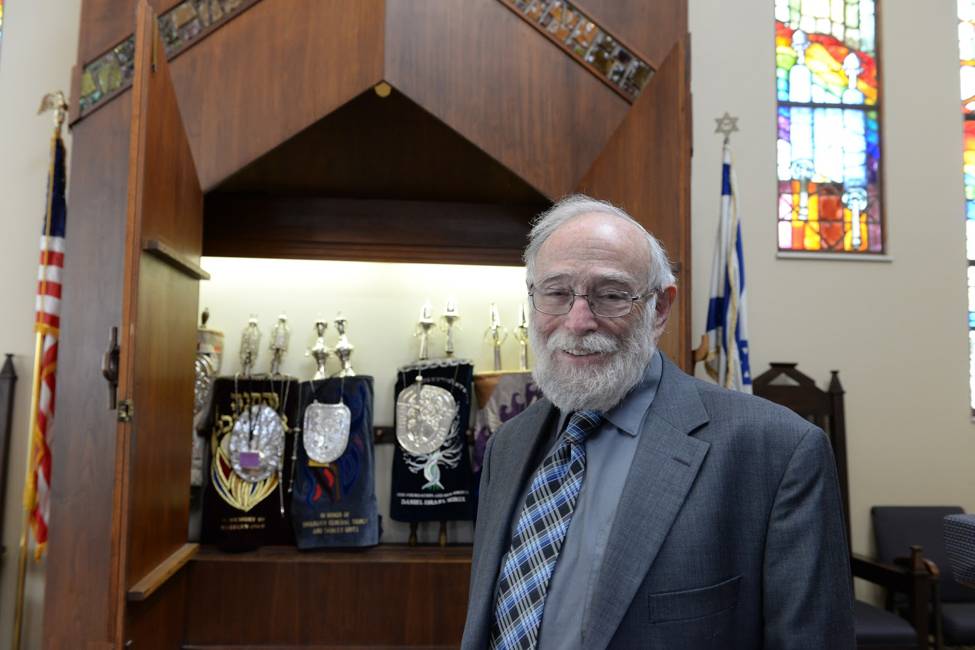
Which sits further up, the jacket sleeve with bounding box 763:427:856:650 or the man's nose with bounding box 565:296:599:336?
the man's nose with bounding box 565:296:599:336

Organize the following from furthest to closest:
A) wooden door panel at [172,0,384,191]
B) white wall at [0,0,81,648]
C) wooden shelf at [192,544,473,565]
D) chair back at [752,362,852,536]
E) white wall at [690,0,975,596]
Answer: white wall at [690,0,975,596] → chair back at [752,362,852,536] → white wall at [0,0,81,648] → wooden shelf at [192,544,473,565] → wooden door panel at [172,0,384,191]

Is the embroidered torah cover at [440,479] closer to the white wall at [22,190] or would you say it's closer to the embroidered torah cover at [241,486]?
the embroidered torah cover at [241,486]

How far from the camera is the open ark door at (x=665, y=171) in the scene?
8.98 ft

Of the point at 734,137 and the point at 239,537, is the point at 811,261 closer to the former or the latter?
the point at 734,137

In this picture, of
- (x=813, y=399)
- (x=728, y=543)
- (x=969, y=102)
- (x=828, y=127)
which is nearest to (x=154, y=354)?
(x=728, y=543)

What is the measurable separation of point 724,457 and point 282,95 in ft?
8.18

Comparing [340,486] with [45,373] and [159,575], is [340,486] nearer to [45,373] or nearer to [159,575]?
[159,575]

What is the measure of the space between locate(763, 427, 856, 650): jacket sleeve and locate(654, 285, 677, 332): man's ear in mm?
343

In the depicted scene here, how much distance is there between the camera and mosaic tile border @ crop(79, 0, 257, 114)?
10.7 ft

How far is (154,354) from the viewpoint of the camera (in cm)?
273

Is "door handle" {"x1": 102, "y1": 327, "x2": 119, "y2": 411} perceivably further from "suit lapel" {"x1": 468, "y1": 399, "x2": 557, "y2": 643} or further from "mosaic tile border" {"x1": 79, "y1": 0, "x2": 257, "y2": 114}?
"suit lapel" {"x1": 468, "y1": 399, "x2": 557, "y2": 643}

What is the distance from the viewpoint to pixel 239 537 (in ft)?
12.4

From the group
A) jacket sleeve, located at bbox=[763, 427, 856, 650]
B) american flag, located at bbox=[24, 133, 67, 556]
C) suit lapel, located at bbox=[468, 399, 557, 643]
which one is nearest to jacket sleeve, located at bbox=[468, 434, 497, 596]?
suit lapel, located at bbox=[468, 399, 557, 643]

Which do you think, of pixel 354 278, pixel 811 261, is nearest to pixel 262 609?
pixel 354 278
